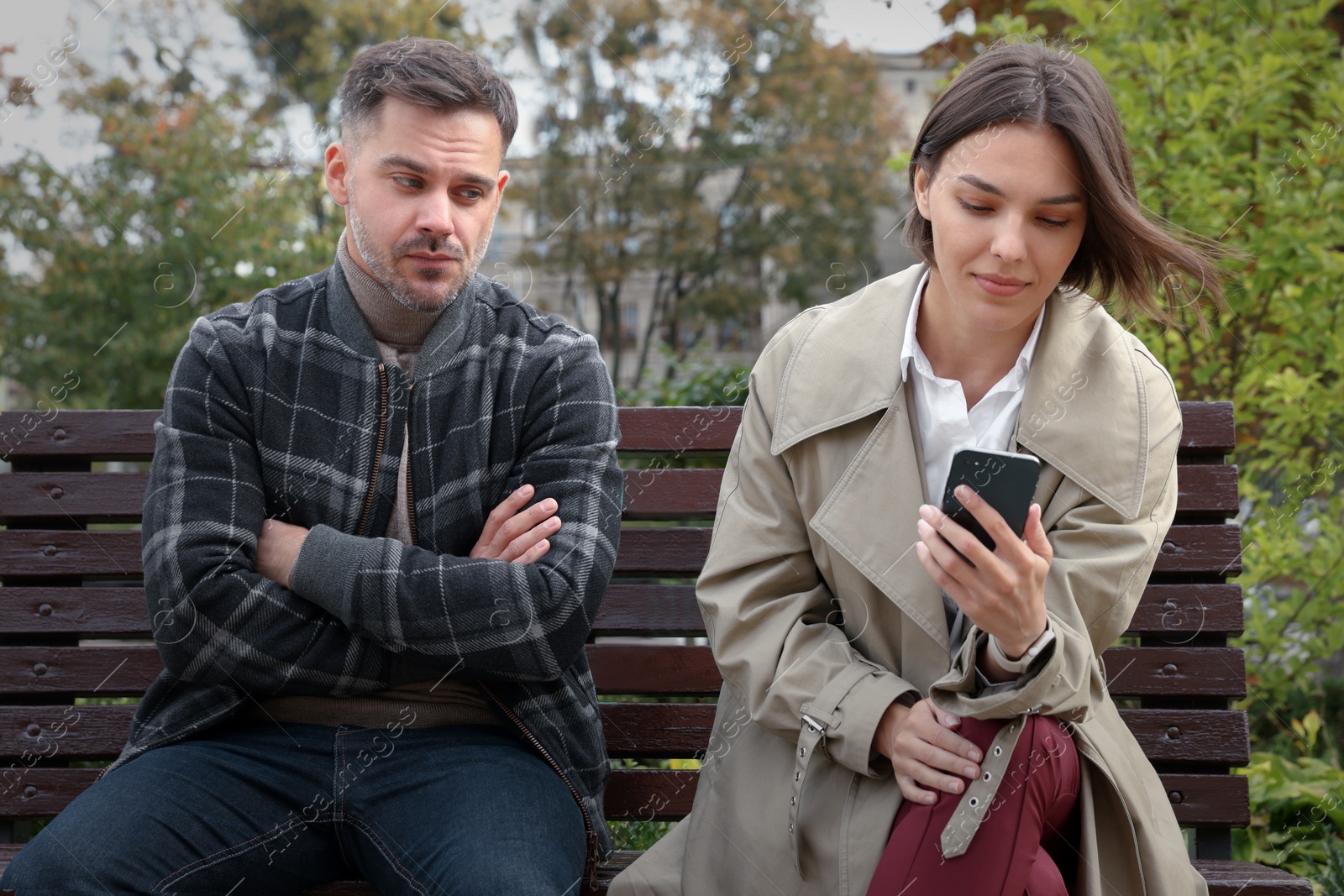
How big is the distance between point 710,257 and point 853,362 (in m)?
10.3

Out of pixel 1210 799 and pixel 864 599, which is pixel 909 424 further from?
pixel 1210 799

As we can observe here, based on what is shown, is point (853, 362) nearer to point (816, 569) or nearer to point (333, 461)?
point (816, 569)

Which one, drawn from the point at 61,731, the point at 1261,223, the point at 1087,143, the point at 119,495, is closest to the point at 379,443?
the point at 119,495

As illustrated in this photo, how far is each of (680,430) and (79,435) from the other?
1488mm

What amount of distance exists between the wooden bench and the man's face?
650 mm

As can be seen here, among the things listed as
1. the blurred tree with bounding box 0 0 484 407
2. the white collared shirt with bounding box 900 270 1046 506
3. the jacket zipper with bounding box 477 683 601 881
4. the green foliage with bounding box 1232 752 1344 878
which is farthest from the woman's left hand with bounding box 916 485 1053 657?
the blurred tree with bounding box 0 0 484 407

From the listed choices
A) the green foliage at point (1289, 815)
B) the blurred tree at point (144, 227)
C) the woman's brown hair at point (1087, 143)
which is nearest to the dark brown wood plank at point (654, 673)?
the woman's brown hair at point (1087, 143)

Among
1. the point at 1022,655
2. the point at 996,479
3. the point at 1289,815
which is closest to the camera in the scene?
the point at 996,479

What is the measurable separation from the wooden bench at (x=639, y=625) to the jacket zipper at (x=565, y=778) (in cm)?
43

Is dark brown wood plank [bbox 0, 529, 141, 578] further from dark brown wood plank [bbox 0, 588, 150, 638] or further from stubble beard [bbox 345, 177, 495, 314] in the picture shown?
stubble beard [bbox 345, 177, 495, 314]

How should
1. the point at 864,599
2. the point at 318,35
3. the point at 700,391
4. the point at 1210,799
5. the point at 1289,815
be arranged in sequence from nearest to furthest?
the point at 864,599, the point at 1210,799, the point at 1289,815, the point at 700,391, the point at 318,35

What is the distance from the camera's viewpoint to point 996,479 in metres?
1.89

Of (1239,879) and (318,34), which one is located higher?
(318,34)

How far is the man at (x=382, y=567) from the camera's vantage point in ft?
7.48
